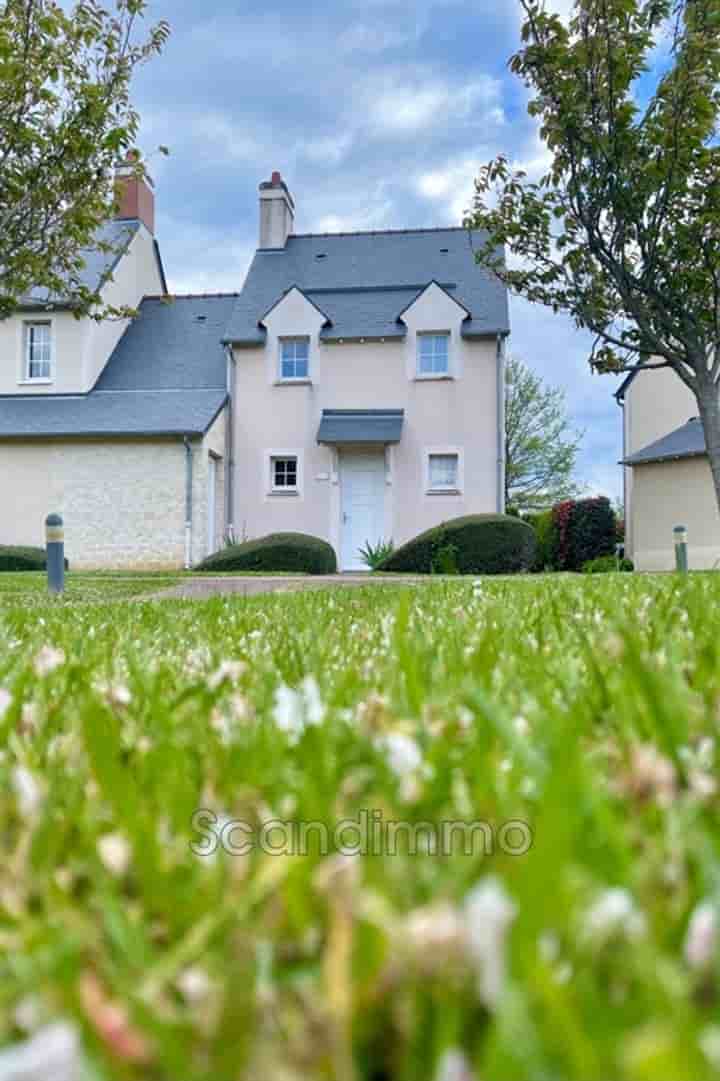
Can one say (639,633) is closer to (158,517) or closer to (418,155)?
(158,517)

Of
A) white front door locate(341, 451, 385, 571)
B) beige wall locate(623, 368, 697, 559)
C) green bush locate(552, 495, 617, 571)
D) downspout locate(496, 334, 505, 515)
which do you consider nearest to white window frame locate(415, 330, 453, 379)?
downspout locate(496, 334, 505, 515)

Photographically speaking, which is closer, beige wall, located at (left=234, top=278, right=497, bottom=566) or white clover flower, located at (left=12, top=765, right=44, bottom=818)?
white clover flower, located at (left=12, top=765, right=44, bottom=818)

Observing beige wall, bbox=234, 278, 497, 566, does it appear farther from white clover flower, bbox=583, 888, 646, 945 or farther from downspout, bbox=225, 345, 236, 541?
white clover flower, bbox=583, 888, 646, 945

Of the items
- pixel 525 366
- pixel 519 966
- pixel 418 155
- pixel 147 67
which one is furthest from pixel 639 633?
pixel 525 366

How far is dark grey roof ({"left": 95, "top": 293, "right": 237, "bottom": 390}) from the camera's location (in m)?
18.1

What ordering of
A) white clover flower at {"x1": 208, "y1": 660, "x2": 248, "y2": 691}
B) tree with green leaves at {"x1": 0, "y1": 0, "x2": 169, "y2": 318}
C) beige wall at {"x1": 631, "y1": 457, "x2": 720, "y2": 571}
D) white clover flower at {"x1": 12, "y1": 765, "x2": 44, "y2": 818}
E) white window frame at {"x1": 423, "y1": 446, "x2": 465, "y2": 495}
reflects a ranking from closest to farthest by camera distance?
white clover flower at {"x1": 12, "y1": 765, "x2": 44, "y2": 818} < white clover flower at {"x1": 208, "y1": 660, "x2": 248, "y2": 691} < tree with green leaves at {"x1": 0, "y1": 0, "x2": 169, "y2": 318} < beige wall at {"x1": 631, "y1": 457, "x2": 720, "y2": 571} < white window frame at {"x1": 423, "y1": 446, "x2": 465, "y2": 495}

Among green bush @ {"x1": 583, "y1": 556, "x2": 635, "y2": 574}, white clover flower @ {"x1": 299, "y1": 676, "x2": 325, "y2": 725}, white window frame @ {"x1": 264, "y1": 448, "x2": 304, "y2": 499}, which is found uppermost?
white window frame @ {"x1": 264, "y1": 448, "x2": 304, "y2": 499}

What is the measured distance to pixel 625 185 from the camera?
34.4ft

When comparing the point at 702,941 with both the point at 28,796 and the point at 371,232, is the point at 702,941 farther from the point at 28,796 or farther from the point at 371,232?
the point at 371,232

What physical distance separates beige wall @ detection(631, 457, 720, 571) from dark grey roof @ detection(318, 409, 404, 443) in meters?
5.63

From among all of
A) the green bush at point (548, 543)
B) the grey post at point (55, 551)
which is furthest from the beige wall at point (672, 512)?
the grey post at point (55, 551)

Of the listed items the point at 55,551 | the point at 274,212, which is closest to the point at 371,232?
the point at 274,212

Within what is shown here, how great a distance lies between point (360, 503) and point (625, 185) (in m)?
8.58

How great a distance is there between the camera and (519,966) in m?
0.39
